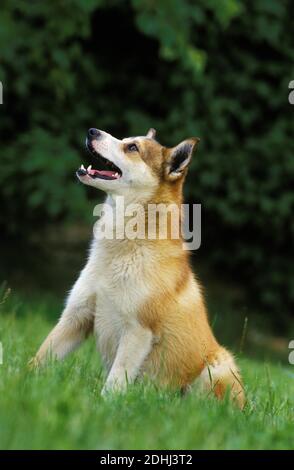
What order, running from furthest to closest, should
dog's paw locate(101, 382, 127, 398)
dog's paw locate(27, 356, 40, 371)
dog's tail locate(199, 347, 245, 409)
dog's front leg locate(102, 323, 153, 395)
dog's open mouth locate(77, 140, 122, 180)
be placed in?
dog's open mouth locate(77, 140, 122, 180)
dog's tail locate(199, 347, 245, 409)
dog's front leg locate(102, 323, 153, 395)
dog's paw locate(27, 356, 40, 371)
dog's paw locate(101, 382, 127, 398)

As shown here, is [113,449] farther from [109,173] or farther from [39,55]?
[39,55]

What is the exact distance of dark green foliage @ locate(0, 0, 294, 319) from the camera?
1049 cm

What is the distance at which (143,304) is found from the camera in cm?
492

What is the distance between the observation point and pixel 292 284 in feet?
38.1

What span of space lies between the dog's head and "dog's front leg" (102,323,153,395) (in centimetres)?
90

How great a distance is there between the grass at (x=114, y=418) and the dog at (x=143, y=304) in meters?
0.30

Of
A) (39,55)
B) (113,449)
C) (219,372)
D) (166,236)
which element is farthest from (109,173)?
(39,55)

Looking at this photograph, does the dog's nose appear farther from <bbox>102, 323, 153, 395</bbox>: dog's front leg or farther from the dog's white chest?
→ <bbox>102, 323, 153, 395</bbox>: dog's front leg

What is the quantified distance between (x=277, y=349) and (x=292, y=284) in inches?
34.8

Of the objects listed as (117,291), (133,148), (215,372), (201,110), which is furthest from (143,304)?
(201,110)

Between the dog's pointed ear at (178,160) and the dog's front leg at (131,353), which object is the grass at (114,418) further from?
the dog's pointed ear at (178,160)

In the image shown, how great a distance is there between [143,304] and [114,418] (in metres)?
1.22

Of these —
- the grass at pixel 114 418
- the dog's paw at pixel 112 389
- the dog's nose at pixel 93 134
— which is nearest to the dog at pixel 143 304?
the dog's nose at pixel 93 134

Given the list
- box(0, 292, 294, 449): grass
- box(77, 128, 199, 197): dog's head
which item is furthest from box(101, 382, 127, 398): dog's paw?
box(77, 128, 199, 197): dog's head
